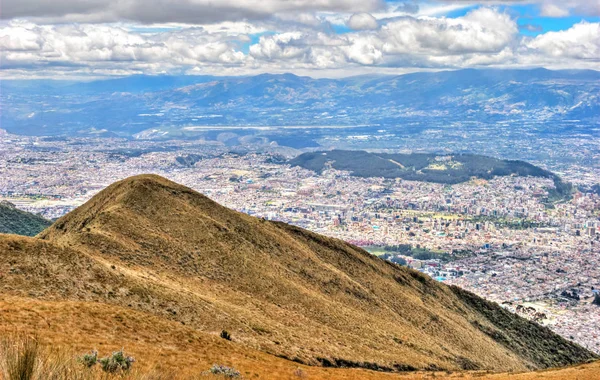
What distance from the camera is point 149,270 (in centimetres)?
5250

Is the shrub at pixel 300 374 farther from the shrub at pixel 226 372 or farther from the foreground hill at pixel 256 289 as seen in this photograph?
the shrub at pixel 226 372

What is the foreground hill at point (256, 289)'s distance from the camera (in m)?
39.7

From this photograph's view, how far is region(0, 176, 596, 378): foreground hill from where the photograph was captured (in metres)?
39.7

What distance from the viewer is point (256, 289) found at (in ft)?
189

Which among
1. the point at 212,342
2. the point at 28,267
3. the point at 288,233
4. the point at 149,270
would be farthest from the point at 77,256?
the point at 288,233

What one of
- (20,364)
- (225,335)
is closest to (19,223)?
(225,335)

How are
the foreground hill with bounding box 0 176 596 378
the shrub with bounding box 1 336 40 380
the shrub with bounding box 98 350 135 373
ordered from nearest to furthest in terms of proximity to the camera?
the shrub with bounding box 1 336 40 380
the shrub with bounding box 98 350 135 373
the foreground hill with bounding box 0 176 596 378

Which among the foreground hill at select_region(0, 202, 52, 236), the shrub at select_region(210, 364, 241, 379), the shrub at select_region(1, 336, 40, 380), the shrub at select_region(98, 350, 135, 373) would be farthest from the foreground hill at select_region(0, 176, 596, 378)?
the foreground hill at select_region(0, 202, 52, 236)

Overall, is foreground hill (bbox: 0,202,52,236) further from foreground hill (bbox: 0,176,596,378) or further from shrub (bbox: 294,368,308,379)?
shrub (bbox: 294,368,308,379)

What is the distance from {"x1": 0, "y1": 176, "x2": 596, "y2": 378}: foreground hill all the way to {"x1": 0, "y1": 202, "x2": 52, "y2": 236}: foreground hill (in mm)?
55820

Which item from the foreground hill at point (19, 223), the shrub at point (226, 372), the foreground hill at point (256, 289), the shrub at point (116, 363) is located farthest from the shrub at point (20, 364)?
the foreground hill at point (19, 223)

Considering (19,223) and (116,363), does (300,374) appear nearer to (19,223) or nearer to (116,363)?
(116,363)

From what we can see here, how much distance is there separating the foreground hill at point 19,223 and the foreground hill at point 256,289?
55.8 m

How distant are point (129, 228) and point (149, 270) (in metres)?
10.7
